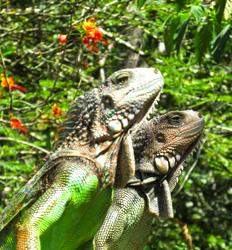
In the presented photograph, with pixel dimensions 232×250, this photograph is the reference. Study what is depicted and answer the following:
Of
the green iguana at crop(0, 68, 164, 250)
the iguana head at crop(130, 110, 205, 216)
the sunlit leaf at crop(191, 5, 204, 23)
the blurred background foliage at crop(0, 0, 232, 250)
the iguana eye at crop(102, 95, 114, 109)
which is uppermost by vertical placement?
the sunlit leaf at crop(191, 5, 204, 23)

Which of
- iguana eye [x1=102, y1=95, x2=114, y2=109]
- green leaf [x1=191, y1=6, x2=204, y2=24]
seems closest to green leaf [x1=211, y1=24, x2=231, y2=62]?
green leaf [x1=191, y1=6, x2=204, y2=24]

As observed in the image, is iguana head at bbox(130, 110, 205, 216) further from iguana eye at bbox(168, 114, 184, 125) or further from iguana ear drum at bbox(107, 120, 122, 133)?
iguana ear drum at bbox(107, 120, 122, 133)

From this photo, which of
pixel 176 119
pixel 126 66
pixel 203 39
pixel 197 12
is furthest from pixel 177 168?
pixel 126 66

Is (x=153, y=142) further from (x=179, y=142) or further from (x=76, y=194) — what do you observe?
(x=76, y=194)

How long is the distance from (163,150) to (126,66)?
2925 millimetres

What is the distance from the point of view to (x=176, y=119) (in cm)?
464

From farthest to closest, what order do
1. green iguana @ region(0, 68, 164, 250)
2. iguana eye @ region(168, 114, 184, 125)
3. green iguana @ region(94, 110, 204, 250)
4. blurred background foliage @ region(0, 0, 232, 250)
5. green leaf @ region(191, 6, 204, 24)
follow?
1. blurred background foliage @ region(0, 0, 232, 250)
2. iguana eye @ region(168, 114, 184, 125)
3. green iguana @ region(94, 110, 204, 250)
4. green leaf @ region(191, 6, 204, 24)
5. green iguana @ region(0, 68, 164, 250)

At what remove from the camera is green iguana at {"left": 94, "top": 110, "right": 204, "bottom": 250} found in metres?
4.33

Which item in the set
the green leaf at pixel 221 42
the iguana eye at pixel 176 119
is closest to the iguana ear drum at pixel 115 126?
the iguana eye at pixel 176 119

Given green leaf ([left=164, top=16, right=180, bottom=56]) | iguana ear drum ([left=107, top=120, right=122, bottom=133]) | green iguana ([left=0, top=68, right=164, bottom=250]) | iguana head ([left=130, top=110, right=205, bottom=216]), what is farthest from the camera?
iguana head ([left=130, top=110, right=205, bottom=216])

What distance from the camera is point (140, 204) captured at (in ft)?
14.3

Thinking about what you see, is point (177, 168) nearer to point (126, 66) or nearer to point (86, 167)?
point (86, 167)

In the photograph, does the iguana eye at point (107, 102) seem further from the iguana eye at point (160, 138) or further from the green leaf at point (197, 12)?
the iguana eye at point (160, 138)

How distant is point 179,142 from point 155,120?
1.13 ft
